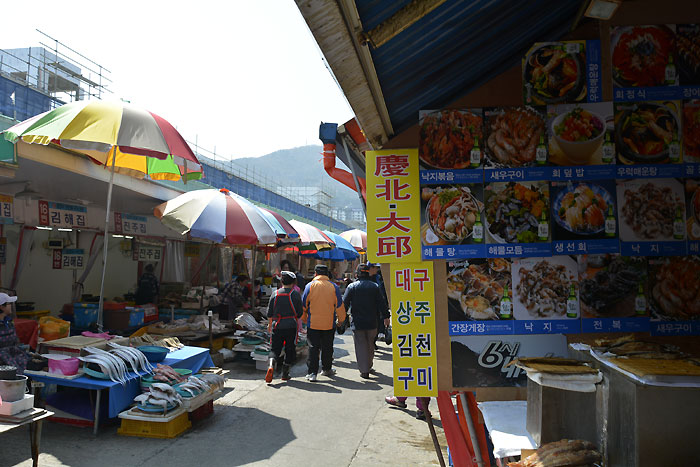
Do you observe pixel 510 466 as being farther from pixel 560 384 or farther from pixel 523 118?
pixel 523 118

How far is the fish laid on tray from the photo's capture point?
2.11 meters

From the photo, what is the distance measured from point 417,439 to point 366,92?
4.65 m

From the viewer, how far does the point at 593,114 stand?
3082 millimetres

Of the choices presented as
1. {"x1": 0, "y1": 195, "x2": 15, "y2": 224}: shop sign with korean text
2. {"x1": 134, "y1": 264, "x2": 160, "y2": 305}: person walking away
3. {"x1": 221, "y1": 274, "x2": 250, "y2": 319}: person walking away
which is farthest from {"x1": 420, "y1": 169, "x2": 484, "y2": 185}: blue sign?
{"x1": 134, "y1": 264, "x2": 160, "y2": 305}: person walking away

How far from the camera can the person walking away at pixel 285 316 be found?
8.42 meters

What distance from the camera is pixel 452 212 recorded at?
3.15 meters

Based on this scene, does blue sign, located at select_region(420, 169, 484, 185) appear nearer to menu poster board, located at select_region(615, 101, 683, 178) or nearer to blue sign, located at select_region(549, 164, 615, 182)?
blue sign, located at select_region(549, 164, 615, 182)

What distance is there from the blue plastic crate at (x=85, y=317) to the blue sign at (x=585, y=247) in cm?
903

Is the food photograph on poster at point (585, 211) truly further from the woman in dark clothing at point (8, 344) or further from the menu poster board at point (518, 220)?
the woman in dark clothing at point (8, 344)

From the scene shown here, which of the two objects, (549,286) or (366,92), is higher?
(366,92)

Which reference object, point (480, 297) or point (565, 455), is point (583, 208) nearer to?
point (480, 297)

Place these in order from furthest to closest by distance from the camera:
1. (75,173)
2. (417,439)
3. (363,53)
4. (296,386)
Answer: (296,386), (75,173), (417,439), (363,53)

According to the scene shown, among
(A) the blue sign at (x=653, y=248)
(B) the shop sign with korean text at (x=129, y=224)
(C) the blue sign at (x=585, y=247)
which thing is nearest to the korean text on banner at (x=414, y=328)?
(C) the blue sign at (x=585, y=247)

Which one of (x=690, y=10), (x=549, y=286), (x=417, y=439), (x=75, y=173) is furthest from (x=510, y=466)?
(x=75, y=173)
